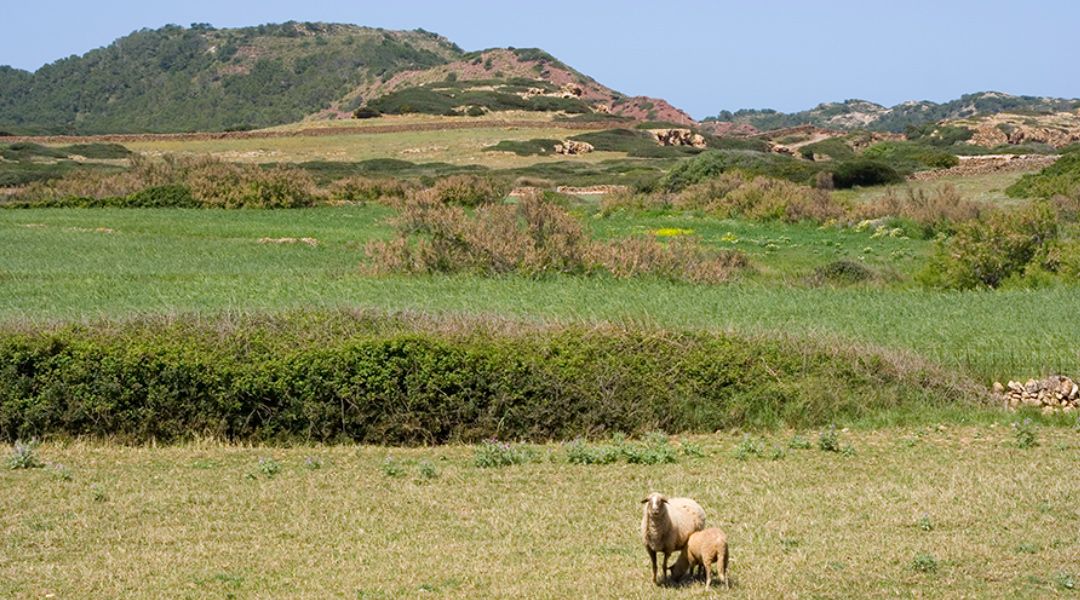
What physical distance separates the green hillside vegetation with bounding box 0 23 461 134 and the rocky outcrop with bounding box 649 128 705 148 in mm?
54412

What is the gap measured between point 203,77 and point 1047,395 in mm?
146748

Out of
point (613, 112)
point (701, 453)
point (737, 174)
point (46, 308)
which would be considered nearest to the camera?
point (701, 453)

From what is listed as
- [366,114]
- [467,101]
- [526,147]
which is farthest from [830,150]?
[366,114]

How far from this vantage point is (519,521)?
11.1 m

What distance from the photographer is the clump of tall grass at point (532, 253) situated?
27.3m

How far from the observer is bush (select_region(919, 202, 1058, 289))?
1090 inches

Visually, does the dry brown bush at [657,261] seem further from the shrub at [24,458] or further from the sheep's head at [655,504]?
the sheep's head at [655,504]

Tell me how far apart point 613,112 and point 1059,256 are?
303 feet

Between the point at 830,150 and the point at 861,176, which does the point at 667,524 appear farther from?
the point at 830,150

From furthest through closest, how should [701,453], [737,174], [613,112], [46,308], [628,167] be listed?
[613,112]
[628,167]
[737,174]
[46,308]
[701,453]

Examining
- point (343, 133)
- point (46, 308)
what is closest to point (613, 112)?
point (343, 133)

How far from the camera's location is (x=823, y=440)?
14.4m

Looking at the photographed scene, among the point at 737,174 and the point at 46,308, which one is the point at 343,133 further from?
the point at 46,308

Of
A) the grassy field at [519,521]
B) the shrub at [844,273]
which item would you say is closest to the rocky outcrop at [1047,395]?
the grassy field at [519,521]
